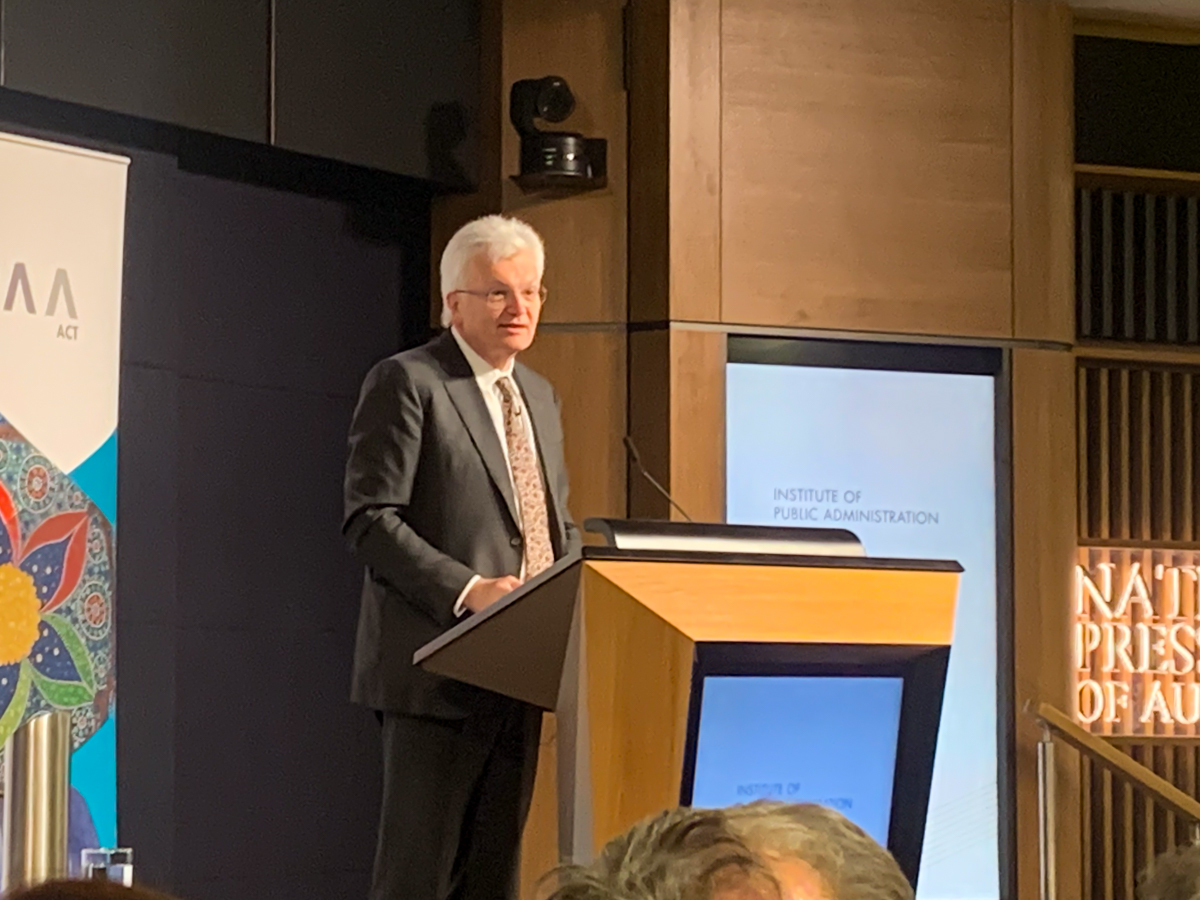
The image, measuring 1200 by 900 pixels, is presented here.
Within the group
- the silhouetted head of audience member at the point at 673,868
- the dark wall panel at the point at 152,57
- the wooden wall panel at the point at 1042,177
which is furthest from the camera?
the wooden wall panel at the point at 1042,177

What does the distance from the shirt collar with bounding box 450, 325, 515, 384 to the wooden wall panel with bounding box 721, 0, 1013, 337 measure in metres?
1.74

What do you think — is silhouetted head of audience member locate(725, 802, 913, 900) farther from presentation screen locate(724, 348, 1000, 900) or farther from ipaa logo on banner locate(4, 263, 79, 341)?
presentation screen locate(724, 348, 1000, 900)

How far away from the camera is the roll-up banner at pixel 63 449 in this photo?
4.11 metres

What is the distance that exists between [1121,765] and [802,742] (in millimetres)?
2328

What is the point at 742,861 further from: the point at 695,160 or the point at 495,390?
the point at 695,160

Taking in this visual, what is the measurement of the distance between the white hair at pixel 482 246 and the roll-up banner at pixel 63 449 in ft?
3.84

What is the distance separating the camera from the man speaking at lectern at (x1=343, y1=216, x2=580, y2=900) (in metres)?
A: 3.16

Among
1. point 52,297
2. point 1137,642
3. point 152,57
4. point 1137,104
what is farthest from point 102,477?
point 1137,104

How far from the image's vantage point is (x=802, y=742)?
2.63 m

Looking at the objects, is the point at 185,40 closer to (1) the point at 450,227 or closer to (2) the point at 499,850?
(1) the point at 450,227

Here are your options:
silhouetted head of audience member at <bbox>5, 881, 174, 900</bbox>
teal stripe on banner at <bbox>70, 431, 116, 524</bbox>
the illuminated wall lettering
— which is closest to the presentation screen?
the illuminated wall lettering

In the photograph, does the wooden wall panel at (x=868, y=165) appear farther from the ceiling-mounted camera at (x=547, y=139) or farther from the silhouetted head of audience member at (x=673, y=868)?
the silhouetted head of audience member at (x=673, y=868)

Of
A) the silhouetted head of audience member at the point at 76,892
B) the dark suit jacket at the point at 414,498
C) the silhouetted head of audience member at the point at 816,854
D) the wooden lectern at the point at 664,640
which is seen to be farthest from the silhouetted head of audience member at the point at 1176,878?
the dark suit jacket at the point at 414,498

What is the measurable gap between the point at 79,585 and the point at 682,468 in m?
1.57
